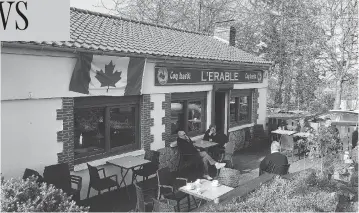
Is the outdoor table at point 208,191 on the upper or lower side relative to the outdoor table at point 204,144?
lower

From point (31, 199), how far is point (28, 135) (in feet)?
8.27

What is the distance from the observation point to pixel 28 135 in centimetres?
680

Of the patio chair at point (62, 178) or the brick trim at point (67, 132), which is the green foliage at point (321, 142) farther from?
the brick trim at point (67, 132)

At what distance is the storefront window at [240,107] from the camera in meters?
14.5

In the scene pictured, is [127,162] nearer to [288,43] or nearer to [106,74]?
[106,74]

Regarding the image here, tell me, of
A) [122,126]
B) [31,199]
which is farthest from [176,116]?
[31,199]

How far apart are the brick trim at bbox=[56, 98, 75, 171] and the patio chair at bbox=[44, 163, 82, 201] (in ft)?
1.03

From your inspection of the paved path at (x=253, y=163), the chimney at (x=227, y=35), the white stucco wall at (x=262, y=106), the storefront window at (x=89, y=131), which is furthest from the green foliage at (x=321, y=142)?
the chimney at (x=227, y=35)

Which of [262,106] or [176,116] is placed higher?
[262,106]

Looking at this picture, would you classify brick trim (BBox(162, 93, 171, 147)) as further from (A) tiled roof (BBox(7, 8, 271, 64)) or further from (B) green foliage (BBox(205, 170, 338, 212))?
(B) green foliage (BBox(205, 170, 338, 212))

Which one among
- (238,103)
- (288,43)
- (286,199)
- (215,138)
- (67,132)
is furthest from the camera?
(288,43)

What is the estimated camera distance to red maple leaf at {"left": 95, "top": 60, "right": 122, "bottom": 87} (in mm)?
8078

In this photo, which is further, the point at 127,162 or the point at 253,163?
the point at 253,163

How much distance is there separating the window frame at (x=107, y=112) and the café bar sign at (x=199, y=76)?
112 centimetres
